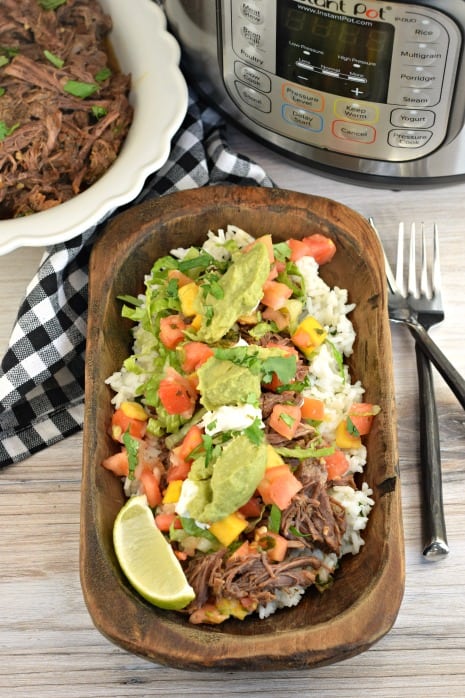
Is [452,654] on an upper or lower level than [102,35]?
lower

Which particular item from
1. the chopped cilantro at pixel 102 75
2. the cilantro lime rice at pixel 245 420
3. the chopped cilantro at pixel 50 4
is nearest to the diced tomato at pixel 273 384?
the cilantro lime rice at pixel 245 420

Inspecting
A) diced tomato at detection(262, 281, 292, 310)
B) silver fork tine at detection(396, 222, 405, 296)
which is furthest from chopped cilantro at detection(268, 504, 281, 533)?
silver fork tine at detection(396, 222, 405, 296)

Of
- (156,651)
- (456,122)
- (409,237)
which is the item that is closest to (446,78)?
(456,122)

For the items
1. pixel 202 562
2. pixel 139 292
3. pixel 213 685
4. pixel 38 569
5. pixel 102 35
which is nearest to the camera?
pixel 202 562

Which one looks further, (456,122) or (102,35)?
(102,35)

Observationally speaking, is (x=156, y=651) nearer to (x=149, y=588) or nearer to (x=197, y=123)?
(x=149, y=588)

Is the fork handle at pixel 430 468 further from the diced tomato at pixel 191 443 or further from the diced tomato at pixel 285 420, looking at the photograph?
the diced tomato at pixel 191 443

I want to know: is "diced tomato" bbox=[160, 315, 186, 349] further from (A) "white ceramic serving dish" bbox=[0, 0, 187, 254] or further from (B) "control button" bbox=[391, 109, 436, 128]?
(B) "control button" bbox=[391, 109, 436, 128]
